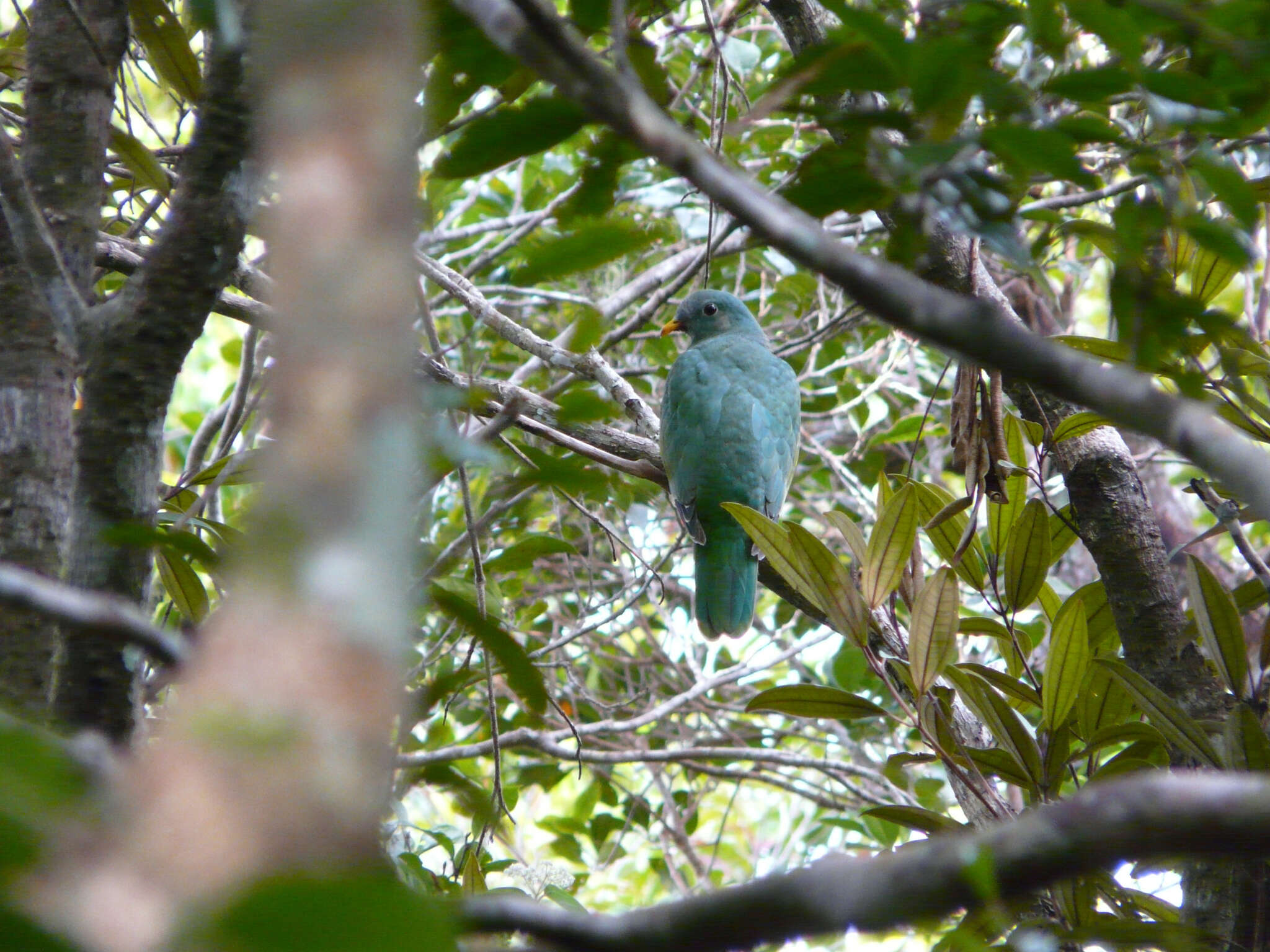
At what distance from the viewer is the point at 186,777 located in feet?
1.84

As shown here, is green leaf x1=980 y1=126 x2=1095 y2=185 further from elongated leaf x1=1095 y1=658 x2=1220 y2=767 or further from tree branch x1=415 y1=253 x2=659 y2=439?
tree branch x1=415 y1=253 x2=659 y2=439

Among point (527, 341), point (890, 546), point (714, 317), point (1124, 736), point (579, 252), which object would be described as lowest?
point (1124, 736)

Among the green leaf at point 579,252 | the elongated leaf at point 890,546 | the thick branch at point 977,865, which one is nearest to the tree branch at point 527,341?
the elongated leaf at point 890,546

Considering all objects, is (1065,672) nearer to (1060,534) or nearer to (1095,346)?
(1060,534)

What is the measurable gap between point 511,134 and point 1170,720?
160 cm

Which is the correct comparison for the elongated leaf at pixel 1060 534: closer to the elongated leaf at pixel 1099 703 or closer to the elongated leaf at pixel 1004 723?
the elongated leaf at pixel 1099 703

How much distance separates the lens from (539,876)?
2600mm

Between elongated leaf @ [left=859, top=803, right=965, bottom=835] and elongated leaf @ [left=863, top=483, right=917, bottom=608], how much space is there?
423 millimetres

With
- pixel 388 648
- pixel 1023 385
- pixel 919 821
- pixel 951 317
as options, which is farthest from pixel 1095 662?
pixel 388 648

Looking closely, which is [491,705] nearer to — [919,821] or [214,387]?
[919,821]

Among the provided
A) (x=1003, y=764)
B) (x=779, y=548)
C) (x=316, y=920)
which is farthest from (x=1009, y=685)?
(x=316, y=920)

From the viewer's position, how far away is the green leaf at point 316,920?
49 centimetres

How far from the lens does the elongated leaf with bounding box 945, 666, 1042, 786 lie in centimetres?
204

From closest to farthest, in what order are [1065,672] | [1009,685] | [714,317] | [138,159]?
[138,159], [1065,672], [1009,685], [714,317]
